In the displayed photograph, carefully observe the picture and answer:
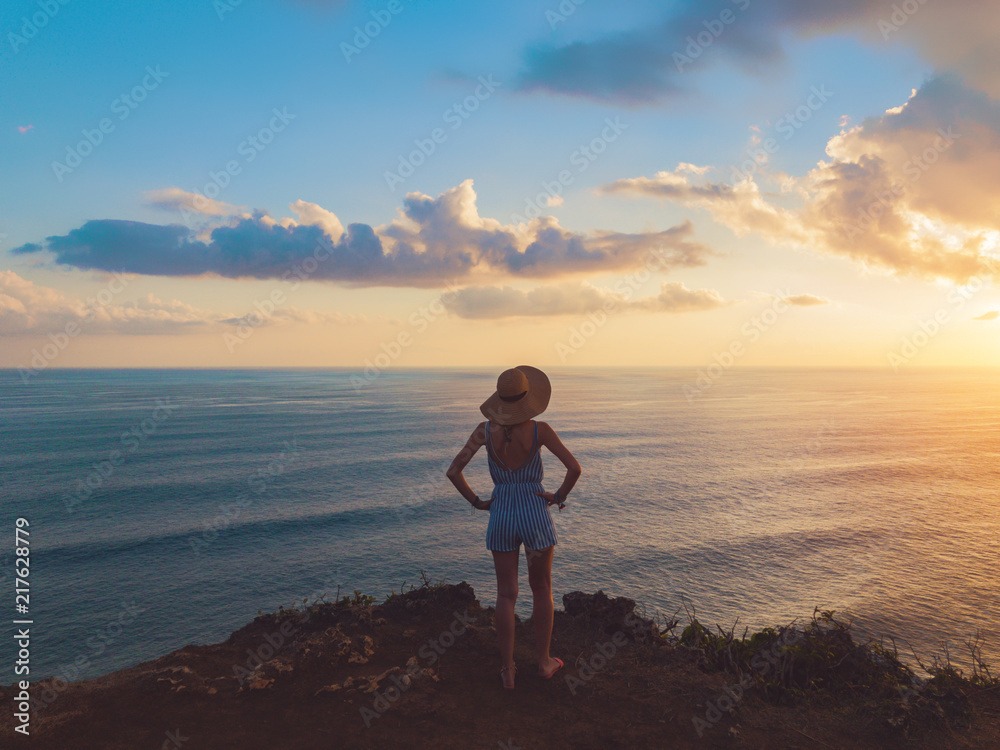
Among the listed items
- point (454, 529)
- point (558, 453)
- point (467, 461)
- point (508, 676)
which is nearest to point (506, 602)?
point (508, 676)

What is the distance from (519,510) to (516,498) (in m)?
0.13

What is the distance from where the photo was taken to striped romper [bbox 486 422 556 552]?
5.62 m

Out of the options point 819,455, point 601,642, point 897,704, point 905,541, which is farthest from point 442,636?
point 819,455

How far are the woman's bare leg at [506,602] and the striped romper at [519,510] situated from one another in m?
0.11

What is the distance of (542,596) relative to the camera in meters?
5.64

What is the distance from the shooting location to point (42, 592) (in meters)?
23.1

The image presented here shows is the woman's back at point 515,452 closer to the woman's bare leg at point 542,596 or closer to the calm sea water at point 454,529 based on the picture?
the woman's bare leg at point 542,596

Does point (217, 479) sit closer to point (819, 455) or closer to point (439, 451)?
point (439, 451)

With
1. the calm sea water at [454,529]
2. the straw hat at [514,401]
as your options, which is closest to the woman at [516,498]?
the straw hat at [514,401]

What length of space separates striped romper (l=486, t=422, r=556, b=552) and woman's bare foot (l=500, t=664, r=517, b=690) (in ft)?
4.16

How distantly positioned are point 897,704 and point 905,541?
97.9 ft

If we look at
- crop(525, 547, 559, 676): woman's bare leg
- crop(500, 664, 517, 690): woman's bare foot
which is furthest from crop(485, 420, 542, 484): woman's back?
crop(500, 664, 517, 690): woman's bare foot

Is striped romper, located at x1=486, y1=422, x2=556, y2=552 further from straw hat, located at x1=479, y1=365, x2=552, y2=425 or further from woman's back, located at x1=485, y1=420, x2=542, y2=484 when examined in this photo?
straw hat, located at x1=479, y1=365, x2=552, y2=425

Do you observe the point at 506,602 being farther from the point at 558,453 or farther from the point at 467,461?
the point at 558,453
